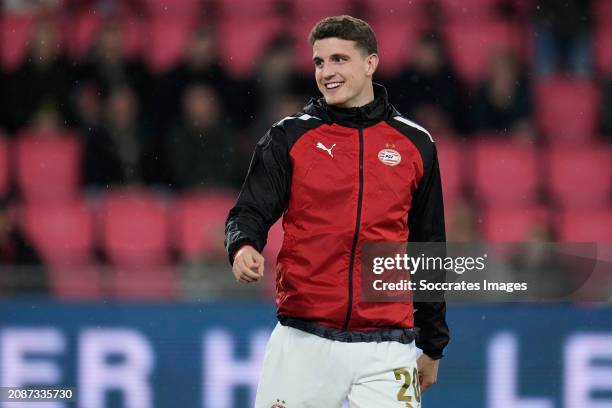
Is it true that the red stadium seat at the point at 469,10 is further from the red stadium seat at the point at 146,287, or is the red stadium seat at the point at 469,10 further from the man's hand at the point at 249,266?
the man's hand at the point at 249,266

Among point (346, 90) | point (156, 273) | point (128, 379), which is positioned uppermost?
point (346, 90)

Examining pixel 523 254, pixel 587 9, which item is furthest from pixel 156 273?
pixel 587 9

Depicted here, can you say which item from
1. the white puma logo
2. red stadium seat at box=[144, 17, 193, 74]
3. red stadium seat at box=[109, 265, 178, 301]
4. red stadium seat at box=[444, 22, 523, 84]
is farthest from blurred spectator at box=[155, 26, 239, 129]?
the white puma logo

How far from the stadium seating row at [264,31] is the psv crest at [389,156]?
4.44 metres

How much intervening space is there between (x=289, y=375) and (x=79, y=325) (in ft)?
7.55

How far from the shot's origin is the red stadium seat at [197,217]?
23.0 feet

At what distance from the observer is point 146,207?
23.9ft

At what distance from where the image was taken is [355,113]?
364 cm

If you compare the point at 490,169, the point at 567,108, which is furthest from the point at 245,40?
the point at 567,108

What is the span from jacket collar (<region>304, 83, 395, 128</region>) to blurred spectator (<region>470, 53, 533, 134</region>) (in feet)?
13.4

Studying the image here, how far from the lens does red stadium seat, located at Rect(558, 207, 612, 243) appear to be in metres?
7.33

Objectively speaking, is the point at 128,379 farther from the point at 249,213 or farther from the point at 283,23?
the point at 283,23

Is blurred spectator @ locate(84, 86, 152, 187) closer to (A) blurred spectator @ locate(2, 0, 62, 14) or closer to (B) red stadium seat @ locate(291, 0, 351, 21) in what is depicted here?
(A) blurred spectator @ locate(2, 0, 62, 14)

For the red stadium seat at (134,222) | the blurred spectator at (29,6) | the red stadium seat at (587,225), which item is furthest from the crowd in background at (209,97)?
the red stadium seat at (587,225)
